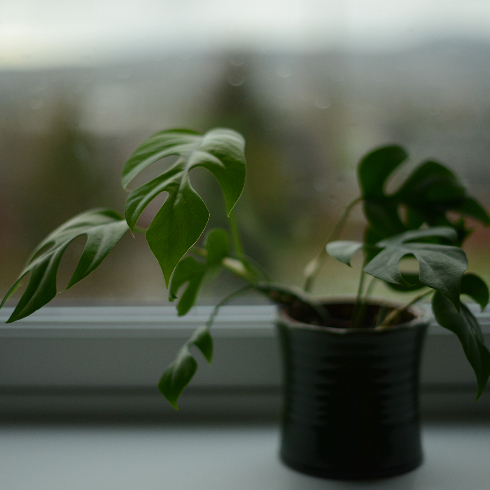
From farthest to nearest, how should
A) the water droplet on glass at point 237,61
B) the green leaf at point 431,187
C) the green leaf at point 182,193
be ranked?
the water droplet on glass at point 237,61 < the green leaf at point 431,187 < the green leaf at point 182,193

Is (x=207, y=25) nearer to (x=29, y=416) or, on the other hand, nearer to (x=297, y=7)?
(x=297, y=7)

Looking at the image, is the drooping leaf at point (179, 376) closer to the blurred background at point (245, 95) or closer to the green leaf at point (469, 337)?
the green leaf at point (469, 337)

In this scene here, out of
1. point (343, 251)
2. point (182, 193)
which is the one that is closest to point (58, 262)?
point (182, 193)

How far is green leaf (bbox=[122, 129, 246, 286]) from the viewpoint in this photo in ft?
1.16

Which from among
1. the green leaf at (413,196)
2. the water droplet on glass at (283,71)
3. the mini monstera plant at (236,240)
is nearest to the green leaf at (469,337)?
the mini monstera plant at (236,240)

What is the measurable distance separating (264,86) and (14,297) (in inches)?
21.3

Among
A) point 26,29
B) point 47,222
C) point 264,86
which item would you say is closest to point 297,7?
point 264,86

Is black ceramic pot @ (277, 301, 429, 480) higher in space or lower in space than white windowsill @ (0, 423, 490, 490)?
higher

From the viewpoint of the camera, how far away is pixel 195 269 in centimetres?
53

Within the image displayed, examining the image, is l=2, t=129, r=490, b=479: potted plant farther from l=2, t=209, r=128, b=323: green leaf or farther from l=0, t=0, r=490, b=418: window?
l=0, t=0, r=490, b=418: window

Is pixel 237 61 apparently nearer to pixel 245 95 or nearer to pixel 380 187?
pixel 245 95

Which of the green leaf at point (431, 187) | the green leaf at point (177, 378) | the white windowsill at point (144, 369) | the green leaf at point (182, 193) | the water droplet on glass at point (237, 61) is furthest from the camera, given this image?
the water droplet on glass at point (237, 61)

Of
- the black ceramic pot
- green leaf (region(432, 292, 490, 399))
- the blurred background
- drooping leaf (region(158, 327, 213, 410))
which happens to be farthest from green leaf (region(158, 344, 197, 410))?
the blurred background

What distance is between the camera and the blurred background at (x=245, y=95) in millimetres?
800
